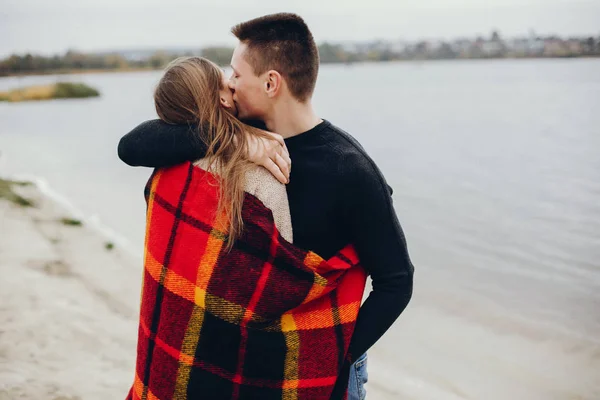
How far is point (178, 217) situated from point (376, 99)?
2995 cm

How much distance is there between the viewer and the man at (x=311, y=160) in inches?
59.1

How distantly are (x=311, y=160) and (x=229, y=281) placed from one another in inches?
15.5

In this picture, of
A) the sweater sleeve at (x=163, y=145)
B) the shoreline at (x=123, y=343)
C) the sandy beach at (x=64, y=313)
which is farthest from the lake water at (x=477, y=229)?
the sandy beach at (x=64, y=313)

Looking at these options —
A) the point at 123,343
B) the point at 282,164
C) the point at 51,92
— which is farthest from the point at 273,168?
the point at 51,92

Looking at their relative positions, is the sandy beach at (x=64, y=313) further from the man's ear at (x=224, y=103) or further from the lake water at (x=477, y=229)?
the man's ear at (x=224, y=103)

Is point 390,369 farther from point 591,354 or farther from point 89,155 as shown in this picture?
point 89,155

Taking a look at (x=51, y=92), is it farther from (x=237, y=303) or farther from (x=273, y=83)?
(x=237, y=303)

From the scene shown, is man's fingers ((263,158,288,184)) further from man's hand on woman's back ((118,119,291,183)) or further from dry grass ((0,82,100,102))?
dry grass ((0,82,100,102))

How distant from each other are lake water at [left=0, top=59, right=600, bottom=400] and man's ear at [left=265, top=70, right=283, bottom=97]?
1.36 ft

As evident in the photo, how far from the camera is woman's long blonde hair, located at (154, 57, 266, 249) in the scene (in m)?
1.48

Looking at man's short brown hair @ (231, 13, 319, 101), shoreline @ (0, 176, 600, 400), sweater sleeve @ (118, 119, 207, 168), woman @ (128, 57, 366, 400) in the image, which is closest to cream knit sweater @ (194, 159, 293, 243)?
woman @ (128, 57, 366, 400)

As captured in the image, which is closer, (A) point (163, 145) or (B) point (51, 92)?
(A) point (163, 145)

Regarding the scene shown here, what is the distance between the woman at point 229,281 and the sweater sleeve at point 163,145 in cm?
3

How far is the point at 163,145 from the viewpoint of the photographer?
1531mm
